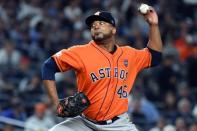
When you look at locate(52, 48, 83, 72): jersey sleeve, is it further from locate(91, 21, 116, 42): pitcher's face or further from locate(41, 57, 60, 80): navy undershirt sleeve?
locate(91, 21, 116, 42): pitcher's face

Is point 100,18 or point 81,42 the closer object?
point 100,18

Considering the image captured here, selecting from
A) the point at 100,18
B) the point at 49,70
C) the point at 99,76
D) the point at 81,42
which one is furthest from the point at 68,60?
the point at 81,42

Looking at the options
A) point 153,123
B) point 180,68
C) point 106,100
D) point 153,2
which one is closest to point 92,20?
point 106,100

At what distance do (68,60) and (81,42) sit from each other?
7070 millimetres

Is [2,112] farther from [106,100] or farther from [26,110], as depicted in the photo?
[106,100]

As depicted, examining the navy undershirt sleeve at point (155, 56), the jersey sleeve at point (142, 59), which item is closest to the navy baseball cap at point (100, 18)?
the jersey sleeve at point (142, 59)

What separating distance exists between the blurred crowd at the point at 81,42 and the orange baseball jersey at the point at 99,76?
3.32m

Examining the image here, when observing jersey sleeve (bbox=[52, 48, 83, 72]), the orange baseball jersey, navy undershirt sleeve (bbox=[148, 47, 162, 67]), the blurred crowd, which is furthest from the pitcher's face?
the blurred crowd

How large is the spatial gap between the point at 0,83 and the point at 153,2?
17.6 ft

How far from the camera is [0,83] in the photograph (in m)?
11.5

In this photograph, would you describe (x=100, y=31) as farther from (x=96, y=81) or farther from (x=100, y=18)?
(x=96, y=81)

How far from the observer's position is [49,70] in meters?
6.44

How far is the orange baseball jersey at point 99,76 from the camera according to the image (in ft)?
21.2

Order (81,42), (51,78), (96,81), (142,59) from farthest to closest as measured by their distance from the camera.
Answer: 1. (81,42)
2. (142,59)
3. (96,81)
4. (51,78)
